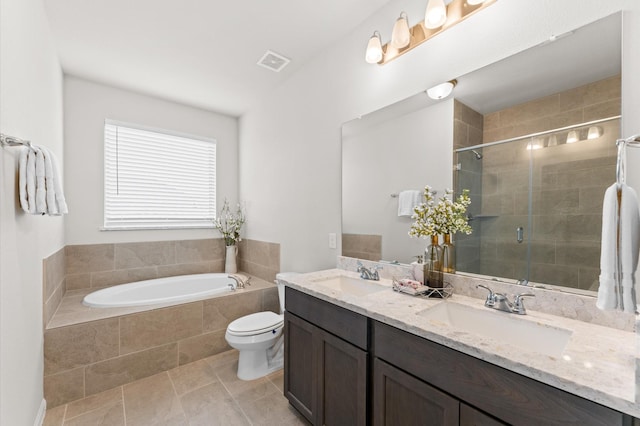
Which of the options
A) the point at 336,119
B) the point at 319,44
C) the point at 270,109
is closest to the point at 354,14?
the point at 319,44

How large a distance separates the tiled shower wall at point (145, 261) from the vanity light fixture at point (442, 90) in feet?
6.71

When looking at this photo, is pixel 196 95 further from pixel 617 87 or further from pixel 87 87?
pixel 617 87

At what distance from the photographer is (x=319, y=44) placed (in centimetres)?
232

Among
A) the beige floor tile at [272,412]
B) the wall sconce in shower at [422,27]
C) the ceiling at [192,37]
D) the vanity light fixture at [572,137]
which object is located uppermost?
the ceiling at [192,37]

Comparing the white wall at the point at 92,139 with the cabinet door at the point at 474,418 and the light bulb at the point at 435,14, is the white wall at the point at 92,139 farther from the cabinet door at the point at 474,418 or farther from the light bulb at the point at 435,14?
the cabinet door at the point at 474,418

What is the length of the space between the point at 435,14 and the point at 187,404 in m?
2.85

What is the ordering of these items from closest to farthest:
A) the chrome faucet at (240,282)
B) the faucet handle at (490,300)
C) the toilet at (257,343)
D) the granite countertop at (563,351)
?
1. the granite countertop at (563,351)
2. the faucet handle at (490,300)
3. the toilet at (257,343)
4. the chrome faucet at (240,282)

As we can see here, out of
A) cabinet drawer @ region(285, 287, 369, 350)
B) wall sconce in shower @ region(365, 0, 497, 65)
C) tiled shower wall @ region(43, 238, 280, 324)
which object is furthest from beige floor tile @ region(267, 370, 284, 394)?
wall sconce in shower @ region(365, 0, 497, 65)

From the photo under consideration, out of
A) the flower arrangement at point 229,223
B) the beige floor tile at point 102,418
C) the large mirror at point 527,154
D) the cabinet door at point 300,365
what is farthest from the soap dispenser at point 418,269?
the flower arrangement at point 229,223

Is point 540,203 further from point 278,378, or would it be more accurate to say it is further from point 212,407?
point 212,407

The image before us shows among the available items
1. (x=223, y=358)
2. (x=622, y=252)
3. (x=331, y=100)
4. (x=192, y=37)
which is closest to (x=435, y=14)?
(x=331, y=100)

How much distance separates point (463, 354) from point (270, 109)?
294 cm

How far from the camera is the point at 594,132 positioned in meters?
1.14

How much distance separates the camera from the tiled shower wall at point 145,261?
2.78m
